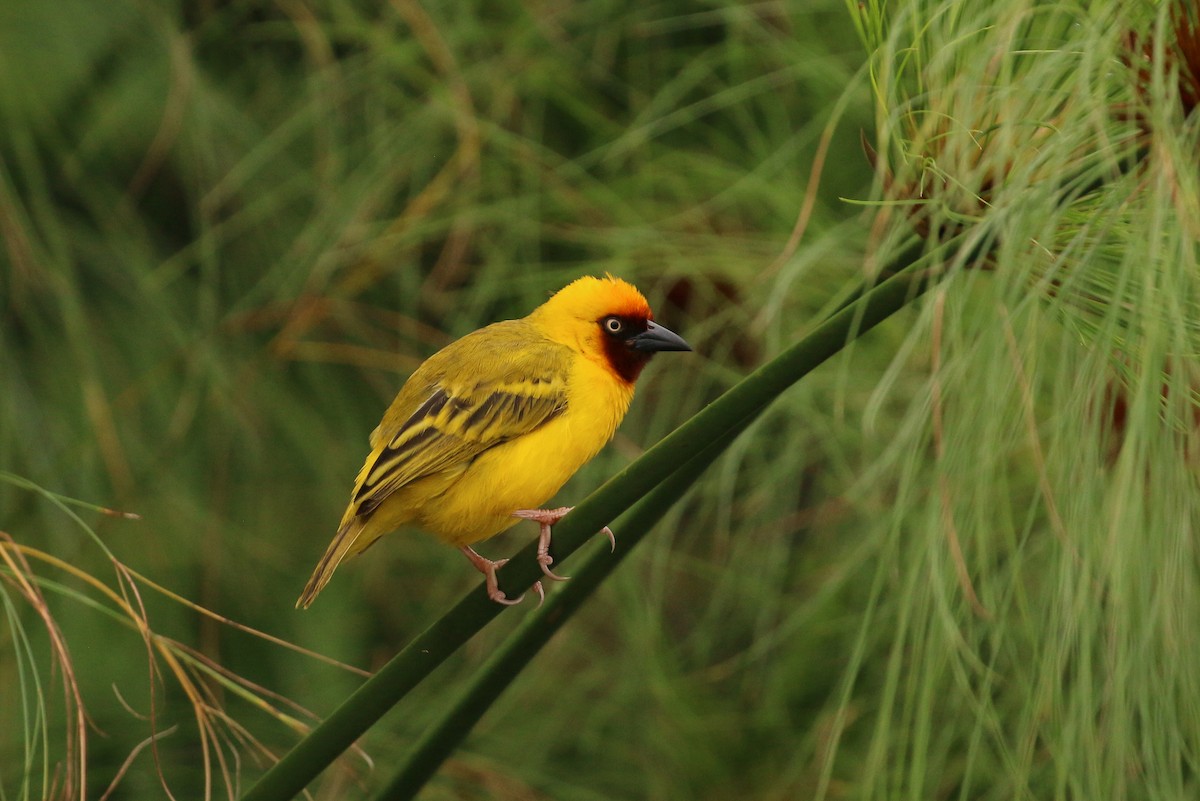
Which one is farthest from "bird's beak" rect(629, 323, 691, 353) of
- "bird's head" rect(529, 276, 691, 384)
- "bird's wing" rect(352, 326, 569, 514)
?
"bird's wing" rect(352, 326, 569, 514)

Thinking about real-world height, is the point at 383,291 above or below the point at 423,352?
above

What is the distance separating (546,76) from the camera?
9.73ft

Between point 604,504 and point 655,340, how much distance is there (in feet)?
2.99

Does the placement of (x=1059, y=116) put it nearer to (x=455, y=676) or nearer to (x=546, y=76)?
(x=546, y=76)

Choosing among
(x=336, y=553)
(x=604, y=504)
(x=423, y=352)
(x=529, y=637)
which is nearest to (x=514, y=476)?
(x=336, y=553)

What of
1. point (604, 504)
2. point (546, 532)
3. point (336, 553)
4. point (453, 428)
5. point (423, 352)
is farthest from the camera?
point (423, 352)

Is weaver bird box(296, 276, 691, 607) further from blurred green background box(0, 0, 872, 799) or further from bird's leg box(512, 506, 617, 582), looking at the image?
blurred green background box(0, 0, 872, 799)

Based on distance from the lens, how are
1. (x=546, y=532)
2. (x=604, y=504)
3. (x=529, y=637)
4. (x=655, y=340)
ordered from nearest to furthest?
1. (x=604, y=504)
2. (x=529, y=637)
3. (x=546, y=532)
4. (x=655, y=340)

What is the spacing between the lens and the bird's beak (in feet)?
7.14

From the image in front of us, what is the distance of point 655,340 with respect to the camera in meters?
2.21

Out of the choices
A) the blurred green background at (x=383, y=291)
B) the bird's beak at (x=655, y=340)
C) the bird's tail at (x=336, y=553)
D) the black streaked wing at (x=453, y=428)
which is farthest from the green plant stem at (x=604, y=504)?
the blurred green background at (x=383, y=291)

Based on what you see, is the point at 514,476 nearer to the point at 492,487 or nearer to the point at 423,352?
the point at 492,487

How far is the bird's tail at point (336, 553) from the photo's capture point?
1861mm

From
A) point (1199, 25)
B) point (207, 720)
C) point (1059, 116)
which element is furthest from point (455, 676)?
point (1199, 25)
